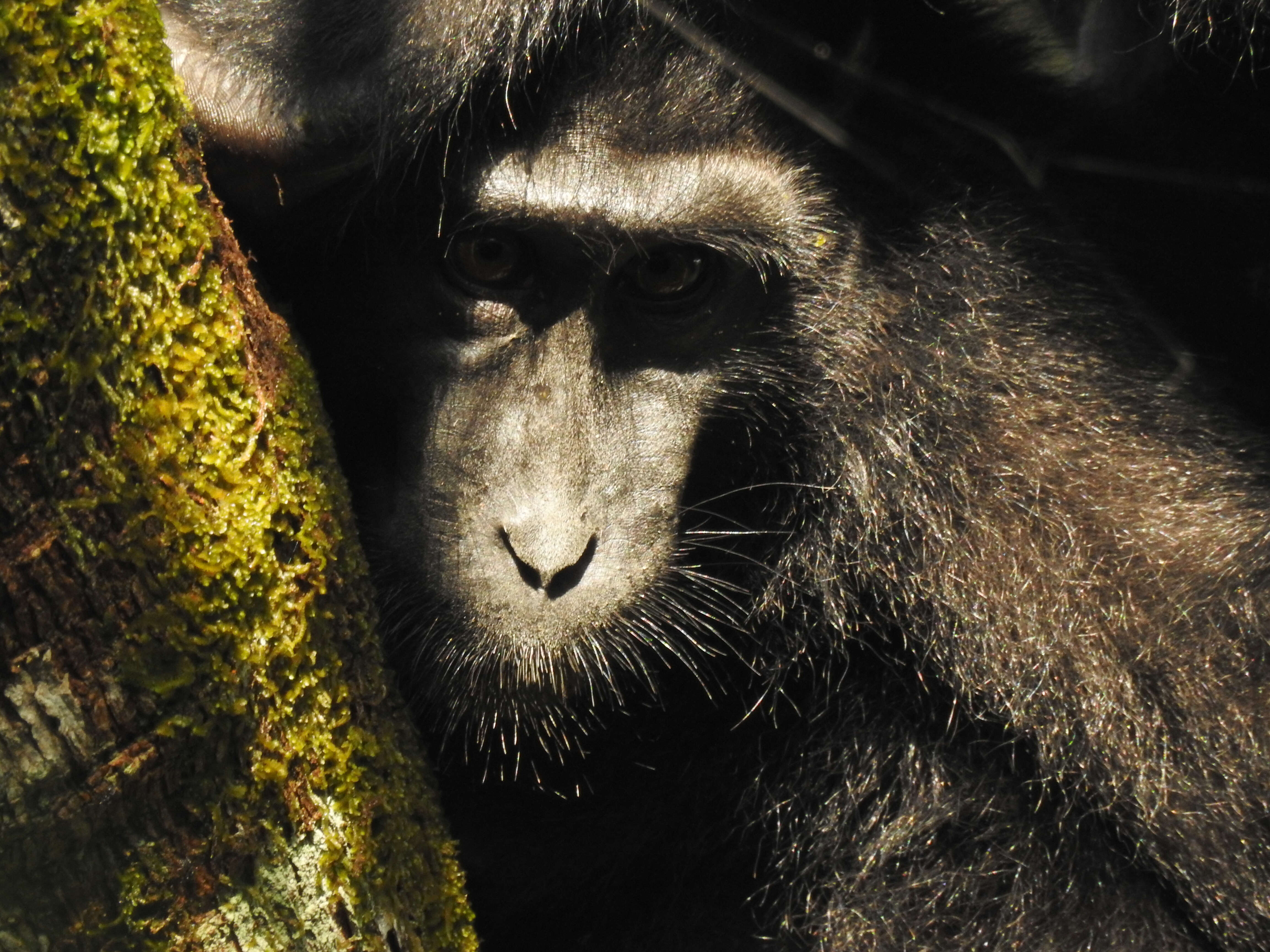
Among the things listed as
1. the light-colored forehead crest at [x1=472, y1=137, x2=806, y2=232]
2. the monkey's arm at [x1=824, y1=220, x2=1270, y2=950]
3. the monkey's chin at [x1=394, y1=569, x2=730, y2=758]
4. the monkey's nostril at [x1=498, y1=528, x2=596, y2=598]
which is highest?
the light-colored forehead crest at [x1=472, y1=137, x2=806, y2=232]

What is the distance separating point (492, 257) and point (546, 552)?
2.25 feet

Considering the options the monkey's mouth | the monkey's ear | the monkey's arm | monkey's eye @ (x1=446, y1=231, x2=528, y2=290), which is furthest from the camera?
the monkey's arm

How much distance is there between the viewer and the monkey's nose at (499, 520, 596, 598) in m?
2.62

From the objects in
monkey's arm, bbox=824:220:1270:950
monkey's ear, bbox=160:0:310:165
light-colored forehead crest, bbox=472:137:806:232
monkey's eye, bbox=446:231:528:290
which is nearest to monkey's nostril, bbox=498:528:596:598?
monkey's eye, bbox=446:231:528:290

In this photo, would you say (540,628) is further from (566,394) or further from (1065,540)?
(1065,540)

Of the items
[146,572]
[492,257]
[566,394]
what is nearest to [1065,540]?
[566,394]

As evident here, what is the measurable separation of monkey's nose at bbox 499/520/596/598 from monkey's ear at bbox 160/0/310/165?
2.85 feet

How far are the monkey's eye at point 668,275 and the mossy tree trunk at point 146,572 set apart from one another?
3.85 ft

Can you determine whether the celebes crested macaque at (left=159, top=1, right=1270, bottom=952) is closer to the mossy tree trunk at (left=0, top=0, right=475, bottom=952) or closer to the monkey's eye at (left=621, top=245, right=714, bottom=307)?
the monkey's eye at (left=621, top=245, right=714, bottom=307)

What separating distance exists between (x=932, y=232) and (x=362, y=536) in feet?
4.80

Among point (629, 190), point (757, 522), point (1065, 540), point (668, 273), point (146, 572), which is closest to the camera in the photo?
point (146, 572)

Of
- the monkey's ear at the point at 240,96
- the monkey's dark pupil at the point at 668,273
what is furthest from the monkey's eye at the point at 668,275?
the monkey's ear at the point at 240,96

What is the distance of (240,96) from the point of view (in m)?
2.58

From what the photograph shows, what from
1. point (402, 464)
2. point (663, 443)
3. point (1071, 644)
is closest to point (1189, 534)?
point (1071, 644)
